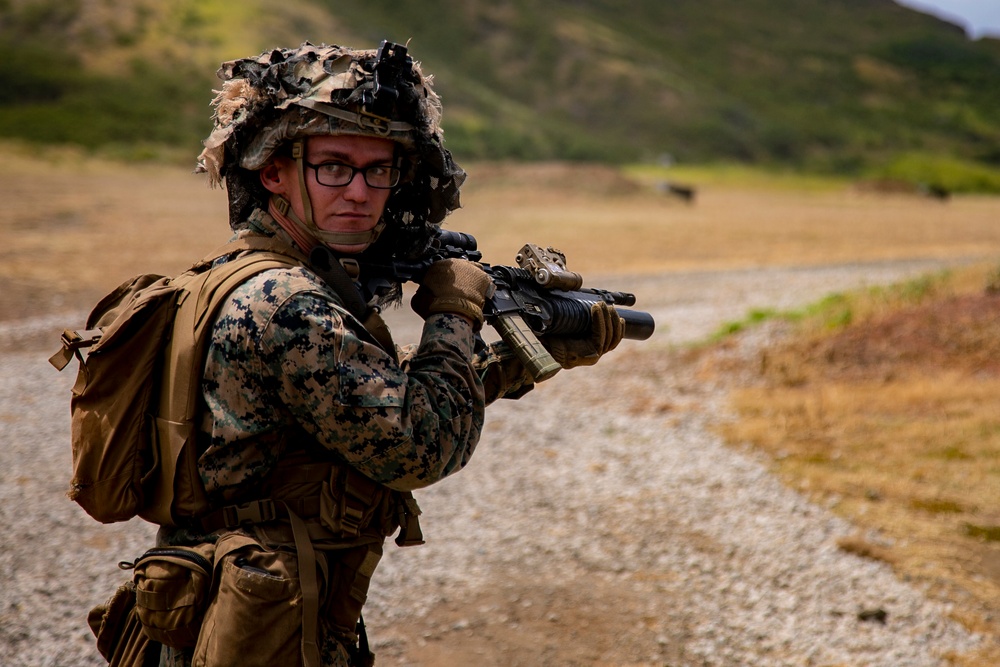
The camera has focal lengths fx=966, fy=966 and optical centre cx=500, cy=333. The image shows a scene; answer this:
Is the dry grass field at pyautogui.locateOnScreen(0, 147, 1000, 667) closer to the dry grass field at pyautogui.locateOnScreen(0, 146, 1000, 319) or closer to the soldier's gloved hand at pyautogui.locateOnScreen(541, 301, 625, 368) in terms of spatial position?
the dry grass field at pyautogui.locateOnScreen(0, 146, 1000, 319)

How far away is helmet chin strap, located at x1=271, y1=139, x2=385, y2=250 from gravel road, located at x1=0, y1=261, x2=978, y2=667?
8.81 feet

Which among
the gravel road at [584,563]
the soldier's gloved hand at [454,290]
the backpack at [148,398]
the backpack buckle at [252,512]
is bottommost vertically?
the gravel road at [584,563]

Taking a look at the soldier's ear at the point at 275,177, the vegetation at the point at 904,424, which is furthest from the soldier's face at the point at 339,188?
the vegetation at the point at 904,424

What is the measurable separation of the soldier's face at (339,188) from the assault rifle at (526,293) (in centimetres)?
30

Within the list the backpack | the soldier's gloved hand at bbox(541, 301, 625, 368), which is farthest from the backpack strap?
the soldier's gloved hand at bbox(541, 301, 625, 368)

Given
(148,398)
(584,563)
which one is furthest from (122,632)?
(584,563)

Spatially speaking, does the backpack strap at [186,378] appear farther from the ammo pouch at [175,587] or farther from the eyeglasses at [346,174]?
the eyeglasses at [346,174]

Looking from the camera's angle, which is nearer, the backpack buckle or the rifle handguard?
the backpack buckle

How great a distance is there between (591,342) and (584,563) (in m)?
2.59

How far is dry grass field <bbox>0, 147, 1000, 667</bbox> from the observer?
622cm

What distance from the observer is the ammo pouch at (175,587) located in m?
2.33

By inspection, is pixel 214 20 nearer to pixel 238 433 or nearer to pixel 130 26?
pixel 130 26

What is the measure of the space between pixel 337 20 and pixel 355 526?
70193 mm

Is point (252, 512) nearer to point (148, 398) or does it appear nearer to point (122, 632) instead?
point (148, 398)
